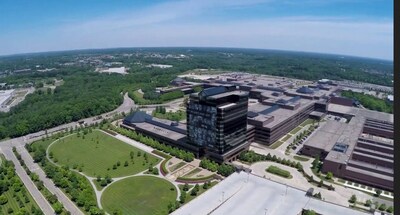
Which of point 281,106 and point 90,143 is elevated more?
point 281,106

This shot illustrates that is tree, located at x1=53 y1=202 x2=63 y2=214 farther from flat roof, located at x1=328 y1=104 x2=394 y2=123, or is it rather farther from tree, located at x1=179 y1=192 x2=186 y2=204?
flat roof, located at x1=328 y1=104 x2=394 y2=123

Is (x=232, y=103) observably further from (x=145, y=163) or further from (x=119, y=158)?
(x=119, y=158)

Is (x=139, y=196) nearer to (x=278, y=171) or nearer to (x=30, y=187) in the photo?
(x=30, y=187)

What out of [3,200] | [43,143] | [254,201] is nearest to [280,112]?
[254,201]

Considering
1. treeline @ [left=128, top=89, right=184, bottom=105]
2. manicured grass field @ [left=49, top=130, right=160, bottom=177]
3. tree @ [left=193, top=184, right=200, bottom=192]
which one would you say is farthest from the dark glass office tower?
treeline @ [left=128, top=89, right=184, bottom=105]

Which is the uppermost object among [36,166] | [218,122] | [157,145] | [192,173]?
[218,122]

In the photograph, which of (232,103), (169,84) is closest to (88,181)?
(232,103)
